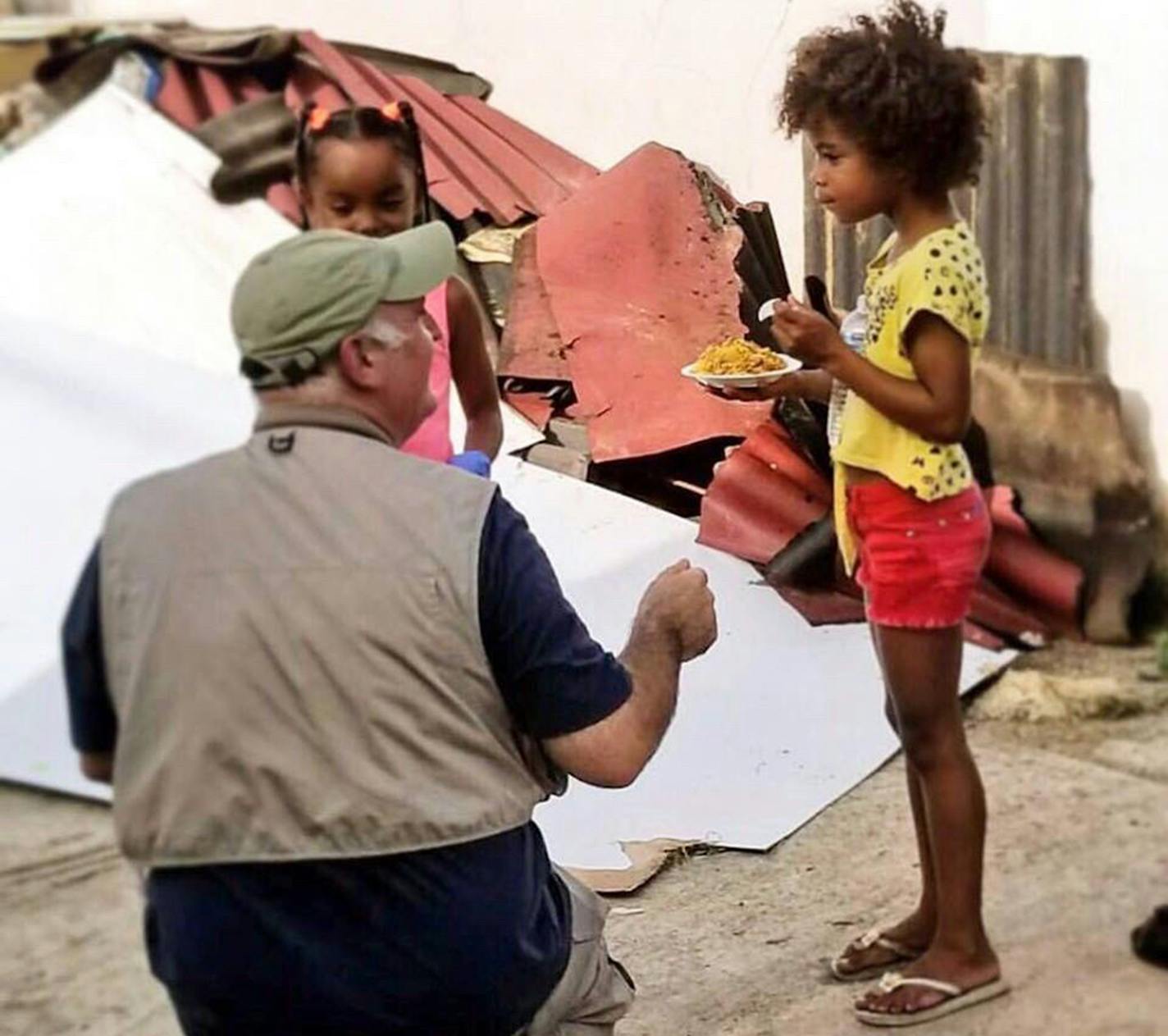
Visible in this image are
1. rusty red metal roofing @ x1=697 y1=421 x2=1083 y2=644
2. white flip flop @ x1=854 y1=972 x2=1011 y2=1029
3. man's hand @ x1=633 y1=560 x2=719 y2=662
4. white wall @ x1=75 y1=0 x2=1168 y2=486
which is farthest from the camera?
rusty red metal roofing @ x1=697 y1=421 x2=1083 y2=644

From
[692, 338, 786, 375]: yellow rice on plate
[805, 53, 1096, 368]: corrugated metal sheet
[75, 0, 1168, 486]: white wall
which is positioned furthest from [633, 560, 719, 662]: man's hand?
[805, 53, 1096, 368]: corrugated metal sheet

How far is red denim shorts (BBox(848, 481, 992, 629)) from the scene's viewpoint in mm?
1507

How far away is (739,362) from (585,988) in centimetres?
63

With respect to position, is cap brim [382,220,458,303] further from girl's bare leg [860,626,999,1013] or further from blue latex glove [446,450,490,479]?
girl's bare leg [860,626,999,1013]

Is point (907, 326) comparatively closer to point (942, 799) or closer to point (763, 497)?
point (942, 799)

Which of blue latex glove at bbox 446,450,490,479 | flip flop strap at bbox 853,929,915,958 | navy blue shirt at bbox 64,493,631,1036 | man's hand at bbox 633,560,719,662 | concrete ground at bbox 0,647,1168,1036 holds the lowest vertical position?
concrete ground at bbox 0,647,1168,1036

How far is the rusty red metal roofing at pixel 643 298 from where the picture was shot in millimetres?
2051

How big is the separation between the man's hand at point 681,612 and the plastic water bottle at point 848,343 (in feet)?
1.50

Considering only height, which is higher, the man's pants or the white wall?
the white wall

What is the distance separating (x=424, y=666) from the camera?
995 millimetres

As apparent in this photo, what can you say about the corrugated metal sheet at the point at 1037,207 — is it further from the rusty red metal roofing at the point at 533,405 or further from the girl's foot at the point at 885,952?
the girl's foot at the point at 885,952

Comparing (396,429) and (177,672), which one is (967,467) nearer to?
(396,429)

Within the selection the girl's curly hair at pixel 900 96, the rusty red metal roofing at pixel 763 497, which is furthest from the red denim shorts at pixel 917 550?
the rusty red metal roofing at pixel 763 497

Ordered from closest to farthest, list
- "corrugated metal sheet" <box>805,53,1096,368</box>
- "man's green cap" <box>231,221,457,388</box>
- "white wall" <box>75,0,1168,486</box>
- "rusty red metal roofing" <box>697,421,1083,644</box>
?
1. "man's green cap" <box>231,221,457,388</box>
2. "white wall" <box>75,0,1168,486</box>
3. "rusty red metal roofing" <box>697,421,1083,644</box>
4. "corrugated metal sheet" <box>805,53,1096,368</box>
